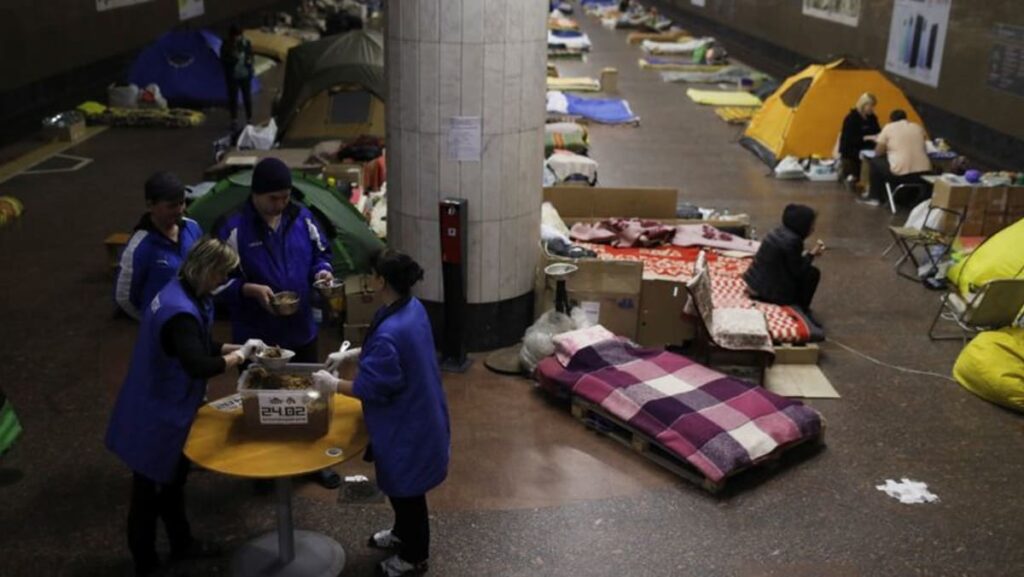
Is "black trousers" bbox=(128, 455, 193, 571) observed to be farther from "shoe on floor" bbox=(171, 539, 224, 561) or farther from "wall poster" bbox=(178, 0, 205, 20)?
"wall poster" bbox=(178, 0, 205, 20)

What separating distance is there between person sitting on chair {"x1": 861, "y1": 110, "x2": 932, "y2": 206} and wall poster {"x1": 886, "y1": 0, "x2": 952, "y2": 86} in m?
3.82

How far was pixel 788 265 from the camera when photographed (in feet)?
26.1

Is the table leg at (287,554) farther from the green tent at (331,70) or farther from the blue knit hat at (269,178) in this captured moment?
the green tent at (331,70)

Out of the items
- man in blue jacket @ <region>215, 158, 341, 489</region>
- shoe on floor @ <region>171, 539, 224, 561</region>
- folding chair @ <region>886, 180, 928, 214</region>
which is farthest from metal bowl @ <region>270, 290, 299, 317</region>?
folding chair @ <region>886, 180, 928, 214</region>

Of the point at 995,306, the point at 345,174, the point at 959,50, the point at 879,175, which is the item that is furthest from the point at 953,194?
the point at 345,174

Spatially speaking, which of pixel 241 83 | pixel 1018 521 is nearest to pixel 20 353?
pixel 1018 521

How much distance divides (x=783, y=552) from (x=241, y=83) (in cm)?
1314

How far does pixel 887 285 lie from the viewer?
9516 millimetres

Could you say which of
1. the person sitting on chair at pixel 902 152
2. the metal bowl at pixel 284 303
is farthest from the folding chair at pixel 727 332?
the person sitting on chair at pixel 902 152

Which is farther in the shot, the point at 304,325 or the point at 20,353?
the point at 20,353

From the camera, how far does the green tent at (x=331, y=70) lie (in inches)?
555

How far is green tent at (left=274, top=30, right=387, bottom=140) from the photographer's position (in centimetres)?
1410

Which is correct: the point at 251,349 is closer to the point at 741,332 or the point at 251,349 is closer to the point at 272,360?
the point at 272,360

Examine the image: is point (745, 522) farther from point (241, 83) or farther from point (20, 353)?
point (241, 83)
